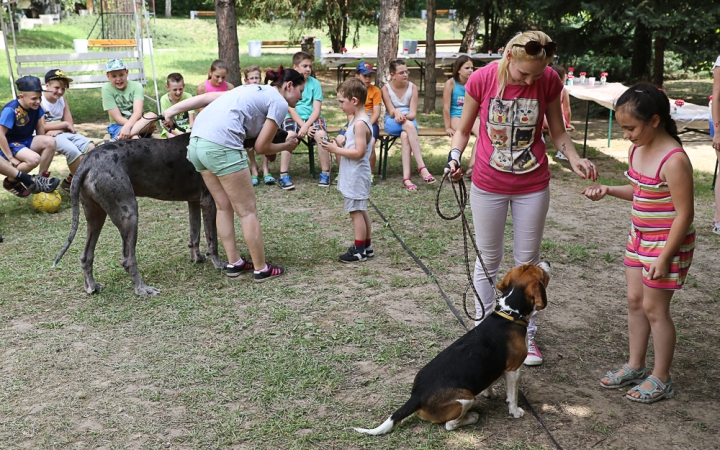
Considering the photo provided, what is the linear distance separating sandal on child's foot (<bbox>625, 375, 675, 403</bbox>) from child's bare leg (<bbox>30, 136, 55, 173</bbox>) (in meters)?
6.88

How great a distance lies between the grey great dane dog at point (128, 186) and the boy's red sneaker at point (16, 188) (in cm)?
268

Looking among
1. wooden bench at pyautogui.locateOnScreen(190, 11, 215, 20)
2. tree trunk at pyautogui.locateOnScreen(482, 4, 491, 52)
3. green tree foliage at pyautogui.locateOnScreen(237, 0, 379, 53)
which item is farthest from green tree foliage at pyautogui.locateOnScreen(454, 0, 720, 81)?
wooden bench at pyautogui.locateOnScreen(190, 11, 215, 20)

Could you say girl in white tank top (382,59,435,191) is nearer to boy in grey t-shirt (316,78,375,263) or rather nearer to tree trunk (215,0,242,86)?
boy in grey t-shirt (316,78,375,263)

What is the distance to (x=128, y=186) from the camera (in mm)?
4992

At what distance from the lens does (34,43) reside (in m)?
31.1

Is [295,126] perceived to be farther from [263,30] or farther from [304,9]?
[263,30]

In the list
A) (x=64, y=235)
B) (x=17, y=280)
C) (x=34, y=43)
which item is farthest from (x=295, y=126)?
(x=34, y=43)

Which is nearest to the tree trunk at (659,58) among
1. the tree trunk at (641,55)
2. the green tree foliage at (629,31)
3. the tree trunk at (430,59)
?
the green tree foliage at (629,31)

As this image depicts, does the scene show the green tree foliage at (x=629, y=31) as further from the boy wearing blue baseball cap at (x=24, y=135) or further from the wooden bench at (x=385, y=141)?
the boy wearing blue baseball cap at (x=24, y=135)

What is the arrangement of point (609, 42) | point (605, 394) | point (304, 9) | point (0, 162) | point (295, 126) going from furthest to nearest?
point (304, 9) → point (609, 42) → point (295, 126) → point (0, 162) → point (605, 394)

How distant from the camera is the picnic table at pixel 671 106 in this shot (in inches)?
322

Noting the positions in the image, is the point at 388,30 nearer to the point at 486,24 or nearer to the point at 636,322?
the point at 636,322

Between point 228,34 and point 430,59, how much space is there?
4.48 meters

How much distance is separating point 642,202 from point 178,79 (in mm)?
6237
